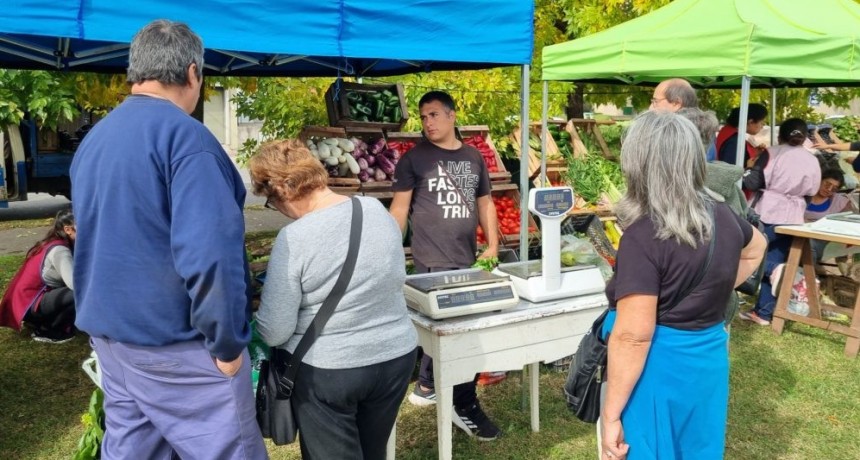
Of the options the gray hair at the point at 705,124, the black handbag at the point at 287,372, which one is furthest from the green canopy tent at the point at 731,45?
the black handbag at the point at 287,372

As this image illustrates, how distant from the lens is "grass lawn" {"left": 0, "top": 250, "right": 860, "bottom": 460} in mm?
3674

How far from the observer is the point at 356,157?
5.08m

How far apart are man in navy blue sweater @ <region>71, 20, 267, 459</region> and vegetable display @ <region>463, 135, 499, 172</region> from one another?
13.2 feet

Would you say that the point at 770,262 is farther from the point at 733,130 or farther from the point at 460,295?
the point at 460,295

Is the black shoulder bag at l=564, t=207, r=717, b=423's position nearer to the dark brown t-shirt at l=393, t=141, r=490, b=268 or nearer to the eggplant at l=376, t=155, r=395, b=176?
the dark brown t-shirt at l=393, t=141, r=490, b=268

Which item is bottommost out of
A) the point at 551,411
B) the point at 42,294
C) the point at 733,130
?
the point at 551,411

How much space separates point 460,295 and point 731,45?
341 centimetres

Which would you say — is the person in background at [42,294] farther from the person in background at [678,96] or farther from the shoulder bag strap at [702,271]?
the shoulder bag strap at [702,271]

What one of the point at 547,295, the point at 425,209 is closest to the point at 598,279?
the point at 547,295

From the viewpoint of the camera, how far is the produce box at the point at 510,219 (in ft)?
18.5

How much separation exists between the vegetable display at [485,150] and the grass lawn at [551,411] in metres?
2.00

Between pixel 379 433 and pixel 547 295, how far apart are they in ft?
3.85

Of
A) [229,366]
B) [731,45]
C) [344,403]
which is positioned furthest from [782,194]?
[229,366]

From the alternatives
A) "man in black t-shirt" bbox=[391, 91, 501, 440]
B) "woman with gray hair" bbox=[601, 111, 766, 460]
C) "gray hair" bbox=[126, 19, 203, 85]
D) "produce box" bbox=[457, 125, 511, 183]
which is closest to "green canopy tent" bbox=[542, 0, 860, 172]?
"produce box" bbox=[457, 125, 511, 183]
